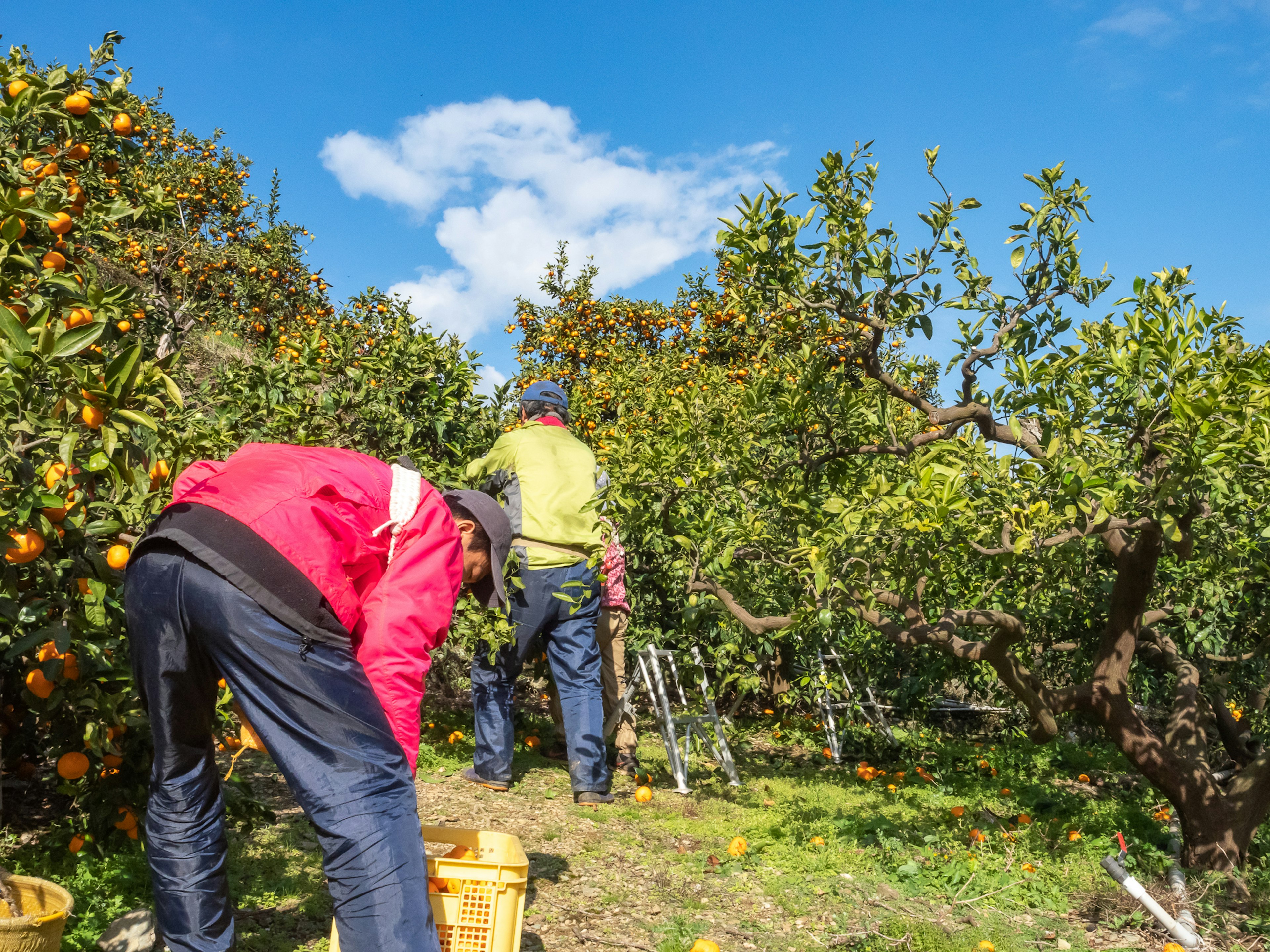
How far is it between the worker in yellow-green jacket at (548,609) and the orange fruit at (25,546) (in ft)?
8.45

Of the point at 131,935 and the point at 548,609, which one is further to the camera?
the point at 548,609

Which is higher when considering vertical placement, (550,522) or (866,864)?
(550,522)

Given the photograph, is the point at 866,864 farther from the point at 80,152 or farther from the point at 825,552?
the point at 80,152

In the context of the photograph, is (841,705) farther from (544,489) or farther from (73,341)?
(73,341)

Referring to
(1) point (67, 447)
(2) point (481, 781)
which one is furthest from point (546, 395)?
(1) point (67, 447)

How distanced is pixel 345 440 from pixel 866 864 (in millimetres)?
3216

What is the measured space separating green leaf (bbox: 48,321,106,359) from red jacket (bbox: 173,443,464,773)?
1.27ft

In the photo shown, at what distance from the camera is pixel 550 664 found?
4582 millimetres

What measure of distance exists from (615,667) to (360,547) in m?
3.44

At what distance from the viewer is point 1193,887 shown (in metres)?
3.37

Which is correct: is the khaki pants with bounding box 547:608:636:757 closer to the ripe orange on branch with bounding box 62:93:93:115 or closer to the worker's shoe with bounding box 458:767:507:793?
the worker's shoe with bounding box 458:767:507:793

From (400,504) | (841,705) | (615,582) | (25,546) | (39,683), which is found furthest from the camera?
(841,705)

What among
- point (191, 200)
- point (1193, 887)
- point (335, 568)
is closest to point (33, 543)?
point (335, 568)

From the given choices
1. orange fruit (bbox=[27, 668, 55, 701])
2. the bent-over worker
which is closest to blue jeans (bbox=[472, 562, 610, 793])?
the bent-over worker
